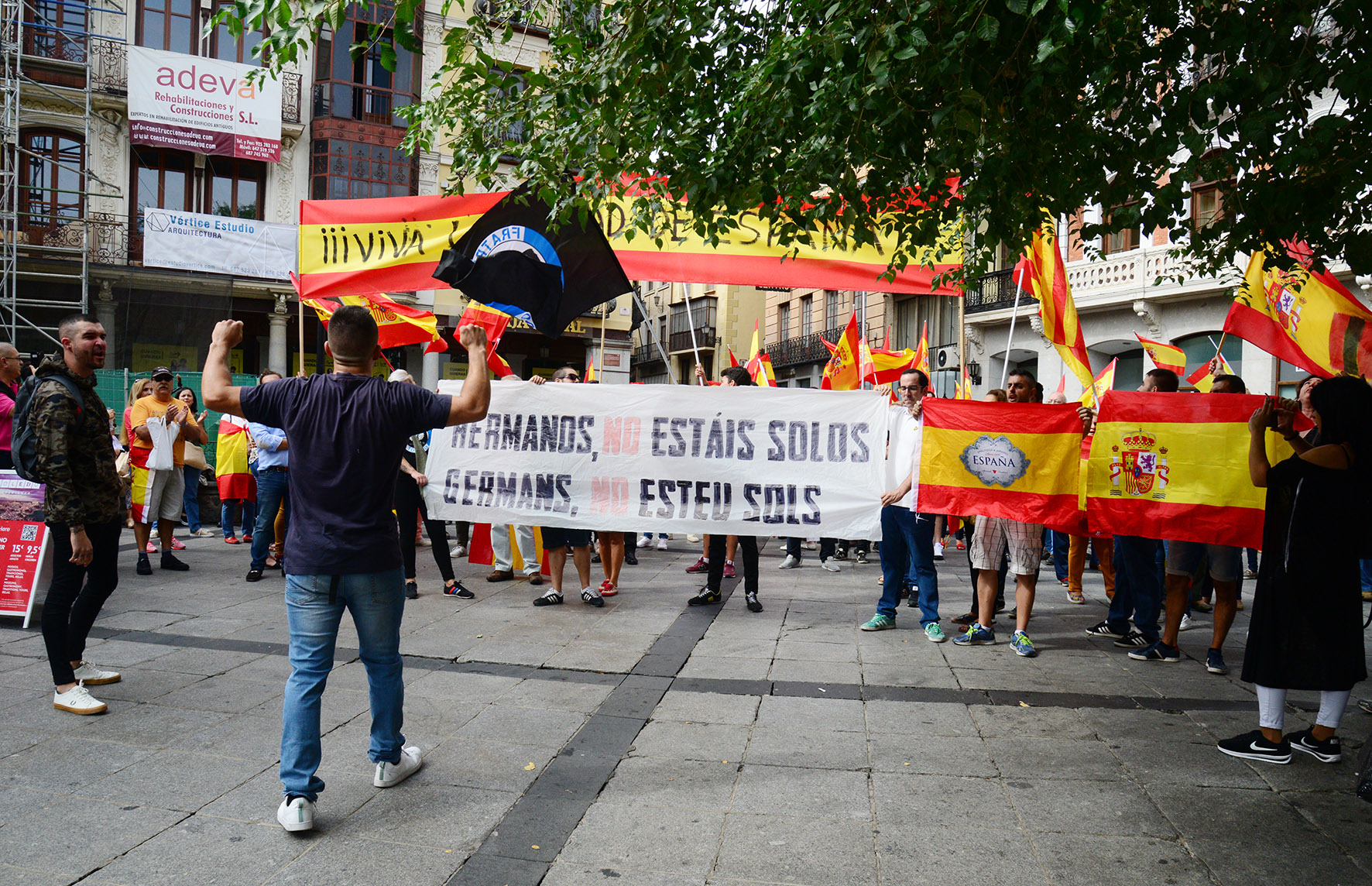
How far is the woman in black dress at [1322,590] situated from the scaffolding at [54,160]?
75.8 feet

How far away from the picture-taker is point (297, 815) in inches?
127

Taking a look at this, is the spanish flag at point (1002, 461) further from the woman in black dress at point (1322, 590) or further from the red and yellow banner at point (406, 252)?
the red and yellow banner at point (406, 252)

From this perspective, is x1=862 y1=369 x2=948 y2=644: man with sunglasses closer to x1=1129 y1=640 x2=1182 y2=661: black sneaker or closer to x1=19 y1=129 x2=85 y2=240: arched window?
x1=1129 y1=640 x2=1182 y2=661: black sneaker

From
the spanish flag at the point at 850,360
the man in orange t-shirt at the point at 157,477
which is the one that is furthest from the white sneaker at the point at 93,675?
the spanish flag at the point at 850,360

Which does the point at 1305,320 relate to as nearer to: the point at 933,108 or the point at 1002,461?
the point at 1002,461

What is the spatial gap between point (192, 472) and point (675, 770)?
32.3 ft

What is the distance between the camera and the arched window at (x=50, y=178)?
847 inches

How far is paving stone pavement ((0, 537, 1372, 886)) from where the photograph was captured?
3090 mm

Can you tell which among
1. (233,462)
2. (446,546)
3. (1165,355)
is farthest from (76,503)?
(1165,355)

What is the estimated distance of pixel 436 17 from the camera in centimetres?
2598

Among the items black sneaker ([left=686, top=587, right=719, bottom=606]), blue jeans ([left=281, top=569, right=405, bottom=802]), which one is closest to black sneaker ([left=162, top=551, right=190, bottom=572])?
black sneaker ([left=686, top=587, right=719, bottom=606])

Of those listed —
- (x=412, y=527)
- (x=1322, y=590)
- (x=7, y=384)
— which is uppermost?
(x=7, y=384)

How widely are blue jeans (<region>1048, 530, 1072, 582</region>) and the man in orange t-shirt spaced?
888 cm

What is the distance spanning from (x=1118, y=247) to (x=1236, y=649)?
2161 centimetres
